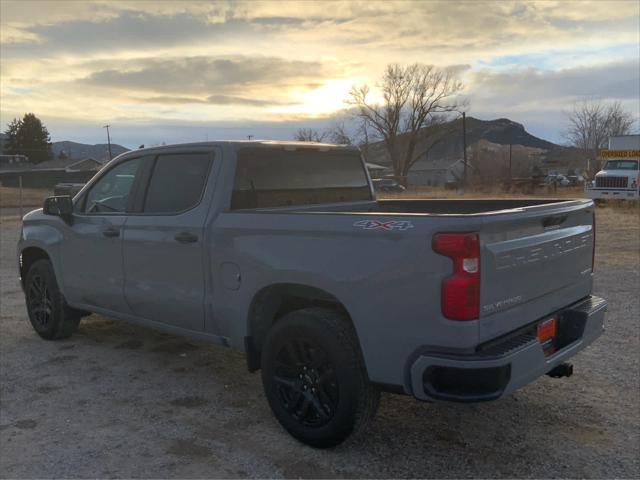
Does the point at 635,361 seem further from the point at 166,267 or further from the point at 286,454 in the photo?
Result: the point at 166,267

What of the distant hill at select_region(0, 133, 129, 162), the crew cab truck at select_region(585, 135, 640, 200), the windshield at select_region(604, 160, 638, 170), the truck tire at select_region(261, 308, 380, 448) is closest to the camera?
the truck tire at select_region(261, 308, 380, 448)

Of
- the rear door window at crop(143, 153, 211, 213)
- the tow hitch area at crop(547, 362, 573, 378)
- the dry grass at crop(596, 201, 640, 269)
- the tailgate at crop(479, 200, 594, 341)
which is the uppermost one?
the rear door window at crop(143, 153, 211, 213)

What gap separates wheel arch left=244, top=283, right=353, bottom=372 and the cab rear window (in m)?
0.75

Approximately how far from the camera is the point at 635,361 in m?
5.13

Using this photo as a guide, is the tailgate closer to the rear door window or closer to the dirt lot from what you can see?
the dirt lot

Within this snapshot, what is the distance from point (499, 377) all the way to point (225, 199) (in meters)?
2.21

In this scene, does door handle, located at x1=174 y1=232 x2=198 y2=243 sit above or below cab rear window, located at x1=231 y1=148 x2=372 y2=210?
below

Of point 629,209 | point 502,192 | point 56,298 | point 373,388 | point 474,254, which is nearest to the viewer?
point 474,254

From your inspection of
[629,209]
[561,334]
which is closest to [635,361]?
[561,334]

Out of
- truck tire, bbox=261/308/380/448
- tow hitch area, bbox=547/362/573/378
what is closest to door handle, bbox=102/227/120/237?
truck tire, bbox=261/308/380/448

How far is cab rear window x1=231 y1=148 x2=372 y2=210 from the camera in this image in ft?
14.4

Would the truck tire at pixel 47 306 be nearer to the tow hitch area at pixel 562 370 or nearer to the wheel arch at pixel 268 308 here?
the wheel arch at pixel 268 308

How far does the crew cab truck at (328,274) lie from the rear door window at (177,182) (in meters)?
0.02

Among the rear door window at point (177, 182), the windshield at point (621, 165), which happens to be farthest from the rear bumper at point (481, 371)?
the windshield at point (621, 165)
